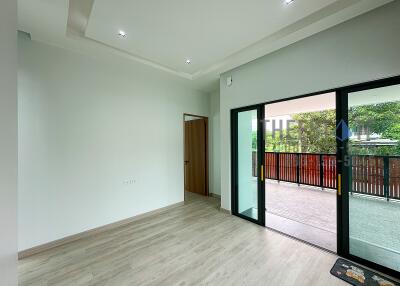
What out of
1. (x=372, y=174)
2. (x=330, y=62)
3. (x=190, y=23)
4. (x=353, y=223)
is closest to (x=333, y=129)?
(x=372, y=174)

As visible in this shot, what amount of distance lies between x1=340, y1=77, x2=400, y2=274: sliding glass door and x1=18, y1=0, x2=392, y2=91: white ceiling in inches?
40.9

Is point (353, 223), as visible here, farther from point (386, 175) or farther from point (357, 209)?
point (386, 175)

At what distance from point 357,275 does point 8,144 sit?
3.48m

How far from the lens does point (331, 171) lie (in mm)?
5336

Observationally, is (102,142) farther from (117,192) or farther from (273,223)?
(273,223)

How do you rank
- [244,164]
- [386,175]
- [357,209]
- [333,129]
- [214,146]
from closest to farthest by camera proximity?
1. [386,175]
2. [357,209]
3. [333,129]
4. [244,164]
5. [214,146]

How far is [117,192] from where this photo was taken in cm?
332

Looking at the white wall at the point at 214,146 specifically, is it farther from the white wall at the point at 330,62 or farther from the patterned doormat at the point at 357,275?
the patterned doormat at the point at 357,275

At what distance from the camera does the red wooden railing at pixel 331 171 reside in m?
2.12

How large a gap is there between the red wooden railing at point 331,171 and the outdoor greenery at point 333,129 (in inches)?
5.5

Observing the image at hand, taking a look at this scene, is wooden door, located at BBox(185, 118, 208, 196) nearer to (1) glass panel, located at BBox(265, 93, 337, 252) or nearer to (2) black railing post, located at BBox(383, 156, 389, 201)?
(1) glass panel, located at BBox(265, 93, 337, 252)

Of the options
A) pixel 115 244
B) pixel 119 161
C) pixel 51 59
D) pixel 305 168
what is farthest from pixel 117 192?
pixel 305 168

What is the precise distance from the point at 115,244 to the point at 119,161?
1.37m

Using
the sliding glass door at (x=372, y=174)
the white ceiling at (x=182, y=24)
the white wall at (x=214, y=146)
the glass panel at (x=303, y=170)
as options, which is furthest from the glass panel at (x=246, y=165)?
the sliding glass door at (x=372, y=174)
